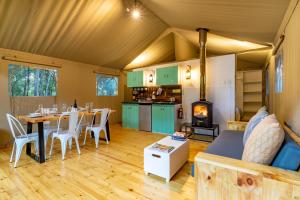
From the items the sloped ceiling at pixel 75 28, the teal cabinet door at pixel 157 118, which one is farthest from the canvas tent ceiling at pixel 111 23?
the teal cabinet door at pixel 157 118

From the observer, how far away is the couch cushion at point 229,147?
1.87m

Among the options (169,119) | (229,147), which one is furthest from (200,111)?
(229,147)

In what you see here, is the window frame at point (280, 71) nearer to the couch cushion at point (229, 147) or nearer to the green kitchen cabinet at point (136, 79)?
the couch cushion at point (229, 147)

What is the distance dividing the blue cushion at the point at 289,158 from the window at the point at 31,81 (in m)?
5.25

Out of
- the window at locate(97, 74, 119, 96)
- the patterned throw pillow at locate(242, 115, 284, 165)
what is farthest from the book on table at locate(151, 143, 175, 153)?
the window at locate(97, 74, 119, 96)

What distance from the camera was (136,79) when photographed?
19.7ft

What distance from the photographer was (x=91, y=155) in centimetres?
317

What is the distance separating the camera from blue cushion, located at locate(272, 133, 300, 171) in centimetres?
113

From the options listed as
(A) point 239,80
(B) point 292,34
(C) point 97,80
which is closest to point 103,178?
(B) point 292,34

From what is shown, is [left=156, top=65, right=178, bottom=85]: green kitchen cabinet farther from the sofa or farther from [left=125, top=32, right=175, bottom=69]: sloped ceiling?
the sofa

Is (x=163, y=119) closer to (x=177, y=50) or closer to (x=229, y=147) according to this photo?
(x=177, y=50)

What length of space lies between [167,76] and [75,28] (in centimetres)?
284

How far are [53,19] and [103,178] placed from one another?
3.32 m

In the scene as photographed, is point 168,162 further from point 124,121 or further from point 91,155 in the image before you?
point 124,121
